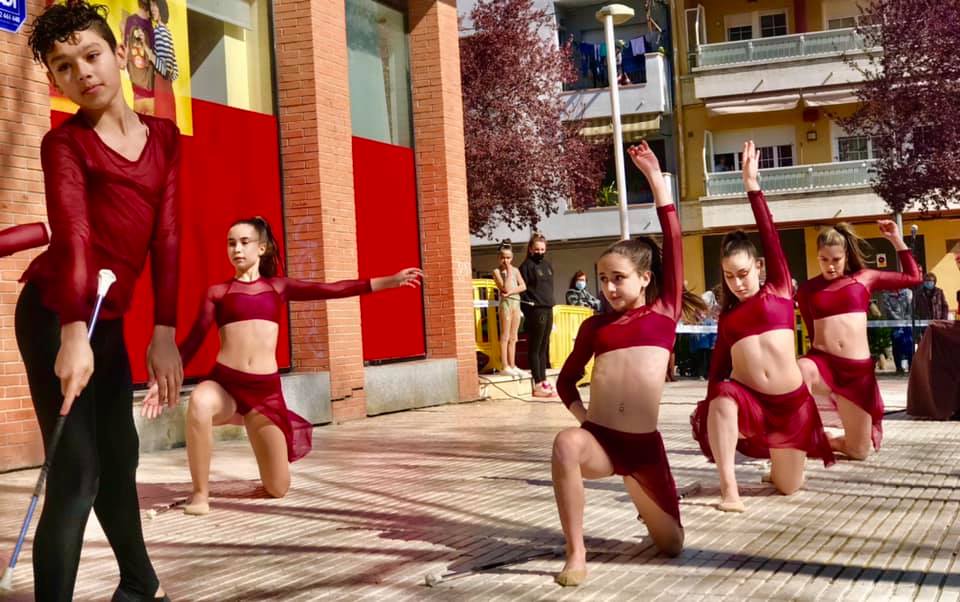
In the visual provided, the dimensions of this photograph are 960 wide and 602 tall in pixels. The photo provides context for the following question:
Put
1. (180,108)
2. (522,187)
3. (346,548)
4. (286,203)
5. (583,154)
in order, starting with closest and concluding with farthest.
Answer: (346,548), (180,108), (286,203), (522,187), (583,154)

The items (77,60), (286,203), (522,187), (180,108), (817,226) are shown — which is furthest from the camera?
(817,226)

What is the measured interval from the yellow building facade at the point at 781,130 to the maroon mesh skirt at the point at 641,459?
32.7 metres

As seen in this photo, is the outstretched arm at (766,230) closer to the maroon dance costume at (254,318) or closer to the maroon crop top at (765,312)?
the maroon crop top at (765,312)

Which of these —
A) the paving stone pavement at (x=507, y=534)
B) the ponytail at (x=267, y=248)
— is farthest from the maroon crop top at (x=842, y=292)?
the ponytail at (x=267, y=248)

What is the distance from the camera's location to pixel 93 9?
391 centimetres

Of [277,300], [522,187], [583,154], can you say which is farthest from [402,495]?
[583,154]

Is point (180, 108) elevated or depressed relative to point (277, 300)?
elevated

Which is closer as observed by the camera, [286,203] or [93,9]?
[93,9]

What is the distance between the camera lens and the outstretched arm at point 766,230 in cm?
680

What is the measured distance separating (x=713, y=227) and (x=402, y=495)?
31543 mm

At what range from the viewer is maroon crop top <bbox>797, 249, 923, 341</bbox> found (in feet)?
30.0

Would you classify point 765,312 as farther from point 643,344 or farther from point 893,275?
point 893,275

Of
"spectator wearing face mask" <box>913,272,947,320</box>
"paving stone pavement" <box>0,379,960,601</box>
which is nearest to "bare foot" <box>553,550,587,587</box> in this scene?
"paving stone pavement" <box>0,379,960,601</box>

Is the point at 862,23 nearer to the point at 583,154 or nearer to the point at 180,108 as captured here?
the point at 583,154
